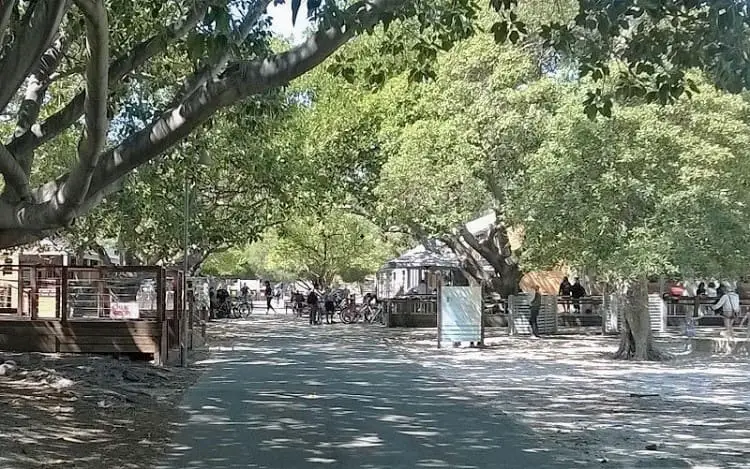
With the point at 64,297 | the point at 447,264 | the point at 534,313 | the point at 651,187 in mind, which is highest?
the point at 651,187

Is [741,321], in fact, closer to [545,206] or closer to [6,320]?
[545,206]

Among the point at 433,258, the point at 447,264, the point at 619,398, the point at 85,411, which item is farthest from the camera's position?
the point at 433,258

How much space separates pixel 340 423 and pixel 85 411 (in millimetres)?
3328

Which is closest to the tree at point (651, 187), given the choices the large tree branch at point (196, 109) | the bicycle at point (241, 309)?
the large tree branch at point (196, 109)

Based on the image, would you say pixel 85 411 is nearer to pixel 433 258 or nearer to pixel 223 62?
pixel 223 62

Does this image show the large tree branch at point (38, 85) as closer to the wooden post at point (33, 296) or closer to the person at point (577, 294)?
the wooden post at point (33, 296)

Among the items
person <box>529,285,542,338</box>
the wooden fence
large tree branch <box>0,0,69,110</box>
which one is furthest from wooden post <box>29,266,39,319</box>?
person <box>529,285,542,338</box>

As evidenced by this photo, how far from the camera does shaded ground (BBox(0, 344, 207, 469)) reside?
930cm

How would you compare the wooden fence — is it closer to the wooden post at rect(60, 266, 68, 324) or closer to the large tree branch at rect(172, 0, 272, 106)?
the wooden post at rect(60, 266, 68, 324)

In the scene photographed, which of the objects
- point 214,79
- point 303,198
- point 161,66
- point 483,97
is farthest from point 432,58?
point 303,198

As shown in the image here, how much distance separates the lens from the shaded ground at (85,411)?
30.5ft

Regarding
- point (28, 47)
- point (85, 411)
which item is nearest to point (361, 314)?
point (85, 411)

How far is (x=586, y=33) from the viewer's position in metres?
10.4

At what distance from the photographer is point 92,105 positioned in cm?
788
